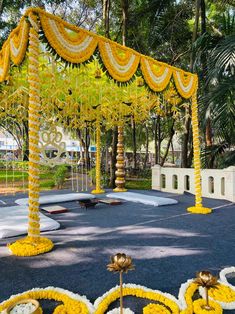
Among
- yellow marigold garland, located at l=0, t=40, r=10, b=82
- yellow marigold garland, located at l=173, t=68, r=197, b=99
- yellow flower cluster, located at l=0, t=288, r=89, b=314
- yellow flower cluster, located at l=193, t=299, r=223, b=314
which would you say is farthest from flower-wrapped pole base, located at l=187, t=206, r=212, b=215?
yellow marigold garland, located at l=0, t=40, r=10, b=82

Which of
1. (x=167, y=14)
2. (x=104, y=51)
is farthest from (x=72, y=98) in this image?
(x=167, y=14)

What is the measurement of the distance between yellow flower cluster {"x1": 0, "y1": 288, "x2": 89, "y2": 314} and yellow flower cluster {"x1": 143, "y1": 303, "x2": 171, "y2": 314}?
0.61 meters

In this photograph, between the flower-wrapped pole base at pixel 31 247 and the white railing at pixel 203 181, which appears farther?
the white railing at pixel 203 181

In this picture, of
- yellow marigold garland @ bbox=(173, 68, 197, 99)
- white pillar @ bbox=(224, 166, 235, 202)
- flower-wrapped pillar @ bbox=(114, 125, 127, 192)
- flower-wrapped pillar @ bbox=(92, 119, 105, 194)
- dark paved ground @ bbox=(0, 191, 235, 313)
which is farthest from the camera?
flower-wrapped pillar @ bbox=(114, 125, 127, 192)

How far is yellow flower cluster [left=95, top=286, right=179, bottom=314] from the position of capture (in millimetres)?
2752

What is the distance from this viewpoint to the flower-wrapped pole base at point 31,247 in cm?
437

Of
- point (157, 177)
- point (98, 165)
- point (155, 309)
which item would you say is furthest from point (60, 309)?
point (157, 177)

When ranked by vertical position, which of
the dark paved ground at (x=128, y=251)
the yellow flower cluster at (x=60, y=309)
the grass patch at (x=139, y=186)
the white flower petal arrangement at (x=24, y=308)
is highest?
the white flower petal arrangement at (x=24, y=308)

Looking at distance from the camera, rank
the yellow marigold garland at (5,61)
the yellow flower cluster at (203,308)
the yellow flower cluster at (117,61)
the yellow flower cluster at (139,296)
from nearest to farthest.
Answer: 1. the yellow flower cluster at (203,308)
2. the yellow flower cluster at (139,296)
3. the yellow marigold garland at (5,61)
4. the yellow flower cluster at (117,61)

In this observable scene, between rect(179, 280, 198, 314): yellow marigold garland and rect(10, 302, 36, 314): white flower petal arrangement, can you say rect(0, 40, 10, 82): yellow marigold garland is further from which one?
rect(179, 280, 198, 314): yellow marigold garland

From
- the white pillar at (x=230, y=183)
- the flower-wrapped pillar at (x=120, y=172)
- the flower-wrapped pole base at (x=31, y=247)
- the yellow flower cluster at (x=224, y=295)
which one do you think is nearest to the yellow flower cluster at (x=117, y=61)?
the flower-wrapped pole base at (x=31, y=247)

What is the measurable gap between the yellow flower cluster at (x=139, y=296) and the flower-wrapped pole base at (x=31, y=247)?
187 centimetres

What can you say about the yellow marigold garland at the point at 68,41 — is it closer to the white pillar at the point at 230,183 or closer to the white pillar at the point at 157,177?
the white pillar at the point at 230,183

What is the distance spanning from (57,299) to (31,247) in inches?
65.6
